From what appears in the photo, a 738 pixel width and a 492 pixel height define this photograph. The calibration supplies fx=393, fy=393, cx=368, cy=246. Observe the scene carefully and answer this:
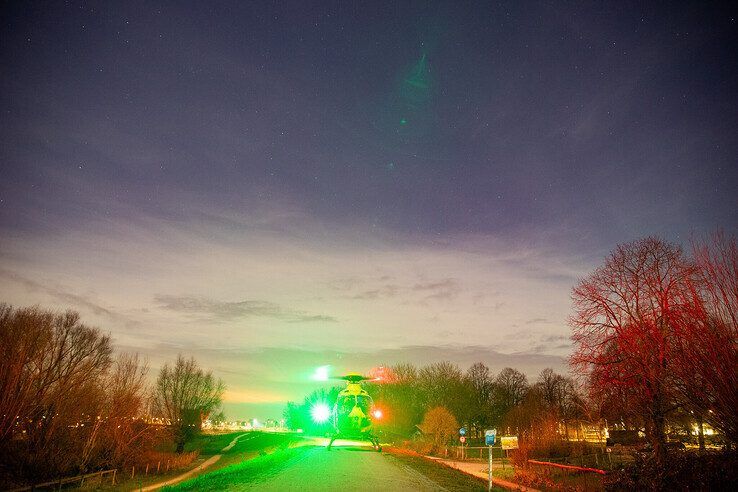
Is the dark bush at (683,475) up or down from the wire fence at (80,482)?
up

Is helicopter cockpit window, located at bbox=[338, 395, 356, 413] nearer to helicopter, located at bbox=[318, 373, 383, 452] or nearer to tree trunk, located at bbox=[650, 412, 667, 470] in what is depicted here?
helicopter, located at bbox=[318, 373, 383, 452]

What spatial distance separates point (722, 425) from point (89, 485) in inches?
1721

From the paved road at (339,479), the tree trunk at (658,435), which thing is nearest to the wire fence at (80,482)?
the paved road at (339,479)

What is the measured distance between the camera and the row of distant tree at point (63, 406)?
21.5 metres

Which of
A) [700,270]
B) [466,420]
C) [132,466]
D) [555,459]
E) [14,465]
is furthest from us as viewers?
[466,420]

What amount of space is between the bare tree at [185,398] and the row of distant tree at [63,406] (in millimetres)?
21657

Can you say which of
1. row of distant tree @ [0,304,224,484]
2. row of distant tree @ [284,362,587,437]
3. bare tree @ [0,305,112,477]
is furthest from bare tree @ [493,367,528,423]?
bare tree @ [0,305,112,477]

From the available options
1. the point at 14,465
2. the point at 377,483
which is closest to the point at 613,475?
the point at 377,483

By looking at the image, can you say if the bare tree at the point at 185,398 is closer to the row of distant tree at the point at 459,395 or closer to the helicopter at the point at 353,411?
the row of distant tree at the point at 459,395

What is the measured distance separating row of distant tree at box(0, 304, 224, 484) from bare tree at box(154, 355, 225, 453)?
21657mm

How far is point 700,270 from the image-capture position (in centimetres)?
905

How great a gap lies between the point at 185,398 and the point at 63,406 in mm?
45088

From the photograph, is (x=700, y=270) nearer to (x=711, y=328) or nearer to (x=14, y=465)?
(x=711, y=328)

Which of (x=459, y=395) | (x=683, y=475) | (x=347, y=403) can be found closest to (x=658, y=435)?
(x=683, y=475)
